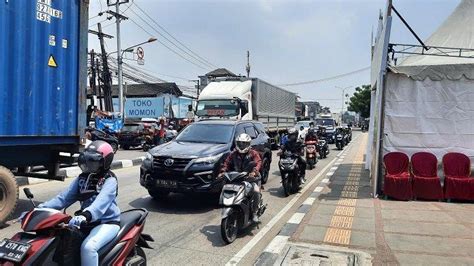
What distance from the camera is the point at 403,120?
10000 millimetres

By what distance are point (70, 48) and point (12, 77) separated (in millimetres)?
1242

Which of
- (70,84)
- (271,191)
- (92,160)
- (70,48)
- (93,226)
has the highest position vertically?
(70,48)

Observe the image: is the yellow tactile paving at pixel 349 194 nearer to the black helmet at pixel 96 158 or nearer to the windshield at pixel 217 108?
the black helmet at pixel 96 158

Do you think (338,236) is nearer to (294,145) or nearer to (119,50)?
(294,145)

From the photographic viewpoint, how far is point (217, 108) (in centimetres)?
1978

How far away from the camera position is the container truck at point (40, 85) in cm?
655

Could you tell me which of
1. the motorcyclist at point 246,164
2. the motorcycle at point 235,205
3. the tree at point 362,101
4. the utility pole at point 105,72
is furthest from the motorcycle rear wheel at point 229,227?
the tree at point 362,101

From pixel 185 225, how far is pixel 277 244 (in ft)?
5.63

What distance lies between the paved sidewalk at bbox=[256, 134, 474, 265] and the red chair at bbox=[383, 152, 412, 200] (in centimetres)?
30

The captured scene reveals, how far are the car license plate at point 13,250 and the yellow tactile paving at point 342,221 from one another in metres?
5.17

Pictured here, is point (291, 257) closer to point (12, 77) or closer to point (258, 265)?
point (258, 265)

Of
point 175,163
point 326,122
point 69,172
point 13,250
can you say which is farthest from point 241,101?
point 13,250

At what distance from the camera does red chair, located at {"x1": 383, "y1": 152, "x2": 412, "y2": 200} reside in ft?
31.0

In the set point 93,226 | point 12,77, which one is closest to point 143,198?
point 12,77
